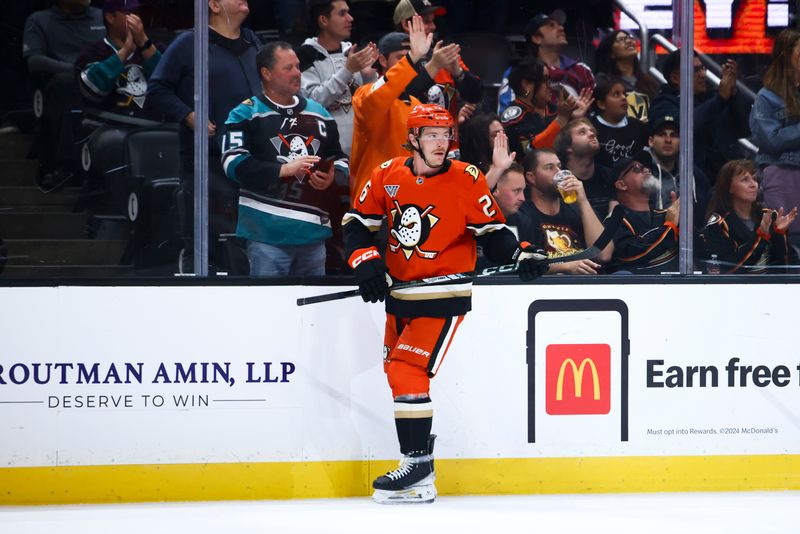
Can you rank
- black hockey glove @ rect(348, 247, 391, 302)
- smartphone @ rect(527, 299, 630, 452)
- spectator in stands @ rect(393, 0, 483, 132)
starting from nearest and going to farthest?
black hockey glove @ rect(348, 247, 391, 302) → smartphone @ rect(527, 299, 630, 452) → spectator in stands @ rect(393, 0, 483, 132)

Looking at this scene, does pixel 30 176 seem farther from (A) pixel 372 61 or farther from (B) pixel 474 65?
(B) pixel 474 65

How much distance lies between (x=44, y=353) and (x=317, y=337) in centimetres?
97

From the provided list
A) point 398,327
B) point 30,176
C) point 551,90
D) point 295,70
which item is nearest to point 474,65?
point 551,90

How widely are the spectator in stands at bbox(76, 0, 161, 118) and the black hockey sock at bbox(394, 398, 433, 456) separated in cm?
141

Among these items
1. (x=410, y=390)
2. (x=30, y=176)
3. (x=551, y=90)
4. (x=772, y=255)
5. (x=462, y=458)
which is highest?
(x=551, y=90)

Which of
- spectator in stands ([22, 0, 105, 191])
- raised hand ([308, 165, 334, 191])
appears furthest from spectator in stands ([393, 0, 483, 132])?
spectator in stands ([22, 0, 105, 191])

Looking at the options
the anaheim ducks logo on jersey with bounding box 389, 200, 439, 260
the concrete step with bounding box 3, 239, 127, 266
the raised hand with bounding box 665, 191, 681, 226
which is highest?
the raised hand with bounding box 665, 191, 681, 226

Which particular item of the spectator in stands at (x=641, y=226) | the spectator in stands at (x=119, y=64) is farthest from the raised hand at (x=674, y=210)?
the spectator in stands at (x=119, y=64)

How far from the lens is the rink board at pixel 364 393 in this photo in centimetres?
417

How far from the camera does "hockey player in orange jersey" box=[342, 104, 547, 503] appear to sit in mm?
4102

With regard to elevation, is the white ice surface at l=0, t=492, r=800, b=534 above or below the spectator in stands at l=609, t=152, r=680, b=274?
below

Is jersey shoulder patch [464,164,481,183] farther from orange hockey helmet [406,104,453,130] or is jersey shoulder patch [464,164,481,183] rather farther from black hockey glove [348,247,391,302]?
black hockey glove [348,247,391,302]

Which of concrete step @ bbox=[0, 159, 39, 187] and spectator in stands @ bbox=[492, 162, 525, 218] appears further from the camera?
spectator in stands @ bbox=[492, 162, 525, 218]

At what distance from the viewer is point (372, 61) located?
4465mm
